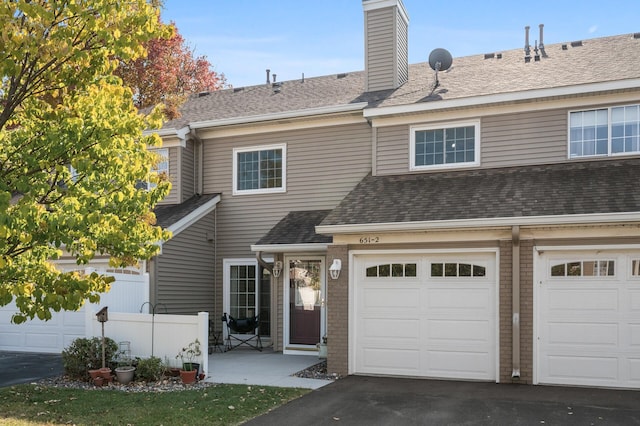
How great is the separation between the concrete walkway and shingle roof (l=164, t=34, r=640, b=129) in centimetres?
590

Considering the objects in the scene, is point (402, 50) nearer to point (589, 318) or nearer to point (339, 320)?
point (339, 320)

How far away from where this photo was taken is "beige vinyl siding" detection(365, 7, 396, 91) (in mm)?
15078

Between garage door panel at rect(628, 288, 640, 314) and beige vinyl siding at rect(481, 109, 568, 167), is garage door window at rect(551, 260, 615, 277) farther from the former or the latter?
beige vinyl siding at rect(481, 109, 568, 167)

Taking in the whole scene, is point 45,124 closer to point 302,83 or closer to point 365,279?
point 365,279

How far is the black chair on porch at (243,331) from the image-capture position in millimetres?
14172

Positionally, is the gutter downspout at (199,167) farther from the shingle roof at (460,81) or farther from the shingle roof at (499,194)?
the shingle roof at (499,194)

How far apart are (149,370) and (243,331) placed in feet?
13.4

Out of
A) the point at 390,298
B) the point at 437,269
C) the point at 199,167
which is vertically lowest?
the point at 390,298

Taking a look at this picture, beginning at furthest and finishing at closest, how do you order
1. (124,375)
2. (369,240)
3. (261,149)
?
(261,149) < (369,240) < (124,375)

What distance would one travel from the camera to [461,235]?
33.9 ft

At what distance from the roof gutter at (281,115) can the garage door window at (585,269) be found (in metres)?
5.86

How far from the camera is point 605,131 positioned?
11609 millimetres

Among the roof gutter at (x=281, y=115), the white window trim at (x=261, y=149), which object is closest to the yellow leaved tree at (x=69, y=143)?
the roof gutter at (x=281, y=115)

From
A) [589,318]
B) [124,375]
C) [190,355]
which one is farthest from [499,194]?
[124,375]
